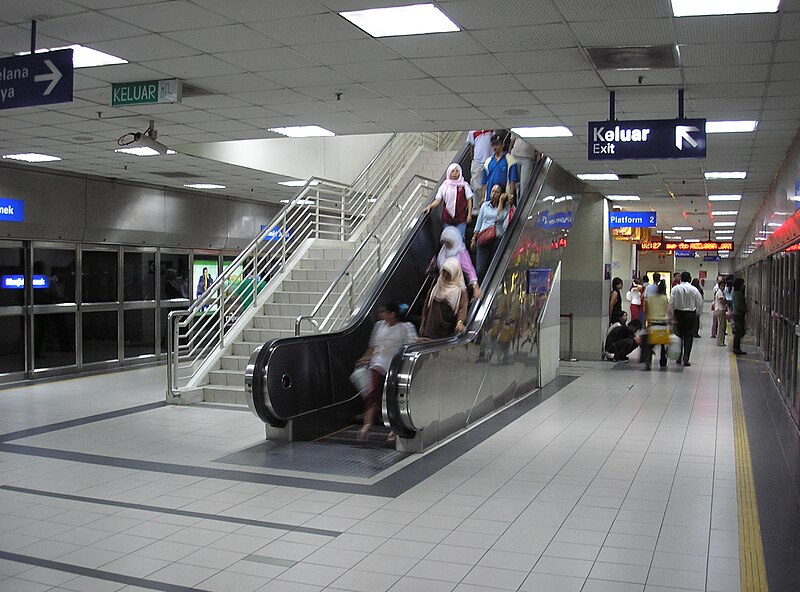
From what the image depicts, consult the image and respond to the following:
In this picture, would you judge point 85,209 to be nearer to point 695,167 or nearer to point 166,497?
point 166,497

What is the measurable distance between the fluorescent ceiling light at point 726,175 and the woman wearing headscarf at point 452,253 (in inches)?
168

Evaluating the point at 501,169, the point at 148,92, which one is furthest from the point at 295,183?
the point at 148,92

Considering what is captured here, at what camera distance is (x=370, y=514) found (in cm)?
545

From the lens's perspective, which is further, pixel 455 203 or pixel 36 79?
pixel 455 203

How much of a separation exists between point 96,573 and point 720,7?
16.6 feet

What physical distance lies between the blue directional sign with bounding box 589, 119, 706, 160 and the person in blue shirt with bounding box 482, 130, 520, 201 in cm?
443

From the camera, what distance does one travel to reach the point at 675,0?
4965 millimetres

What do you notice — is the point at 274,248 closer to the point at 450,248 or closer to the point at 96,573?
the point at 450,248

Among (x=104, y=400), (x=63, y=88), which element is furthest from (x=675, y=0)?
(x=104, y=400)

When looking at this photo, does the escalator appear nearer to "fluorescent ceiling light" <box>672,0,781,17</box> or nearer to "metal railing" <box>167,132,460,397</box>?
"metal railing" <box>167,132,460,397</box>

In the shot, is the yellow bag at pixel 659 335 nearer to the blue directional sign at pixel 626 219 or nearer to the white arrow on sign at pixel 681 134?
the blue directional sign at pixel 626 219

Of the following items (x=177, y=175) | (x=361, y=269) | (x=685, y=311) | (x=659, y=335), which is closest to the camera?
(x=361, y=269)

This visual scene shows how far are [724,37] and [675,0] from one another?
902 millimetres

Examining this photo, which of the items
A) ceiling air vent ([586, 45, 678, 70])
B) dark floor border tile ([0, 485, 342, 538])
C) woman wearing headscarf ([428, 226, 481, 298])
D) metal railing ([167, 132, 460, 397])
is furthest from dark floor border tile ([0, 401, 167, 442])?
ceiling air vent ([586, 45, 678, 70])
